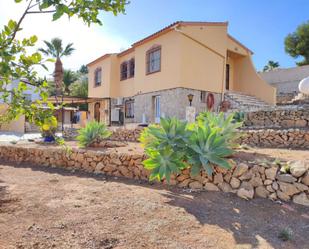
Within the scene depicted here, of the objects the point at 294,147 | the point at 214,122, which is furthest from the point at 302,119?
the point at 214,122

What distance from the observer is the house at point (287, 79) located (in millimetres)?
20502

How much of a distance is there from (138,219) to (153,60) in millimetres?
13807

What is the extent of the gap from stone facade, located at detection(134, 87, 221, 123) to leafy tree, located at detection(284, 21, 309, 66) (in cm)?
1560

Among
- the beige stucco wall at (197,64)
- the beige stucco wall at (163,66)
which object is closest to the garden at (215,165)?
the beige stucco wall at (163,66)

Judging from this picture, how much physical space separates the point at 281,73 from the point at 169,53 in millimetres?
11631

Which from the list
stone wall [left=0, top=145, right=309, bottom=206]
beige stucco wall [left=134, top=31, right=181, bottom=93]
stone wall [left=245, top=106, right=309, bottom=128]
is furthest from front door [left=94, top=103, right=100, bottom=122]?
stone wall [left=0, top=145, right=309, bottom=206]

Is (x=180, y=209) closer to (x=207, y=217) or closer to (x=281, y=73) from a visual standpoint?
(x=207, y=217)

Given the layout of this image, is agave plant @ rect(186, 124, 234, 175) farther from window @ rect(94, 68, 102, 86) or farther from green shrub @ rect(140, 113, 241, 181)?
window @ rect(94, 68, 102, 86)

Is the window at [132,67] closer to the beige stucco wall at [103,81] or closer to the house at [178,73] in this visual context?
the house at [178,73]

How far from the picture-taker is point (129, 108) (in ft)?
66.0

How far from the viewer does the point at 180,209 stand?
4.75 m

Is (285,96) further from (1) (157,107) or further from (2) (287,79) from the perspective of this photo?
(1) (157,107)

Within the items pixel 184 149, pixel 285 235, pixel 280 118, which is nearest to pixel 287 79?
pixel 280 118

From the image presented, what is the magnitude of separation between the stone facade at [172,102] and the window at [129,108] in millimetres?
1713
